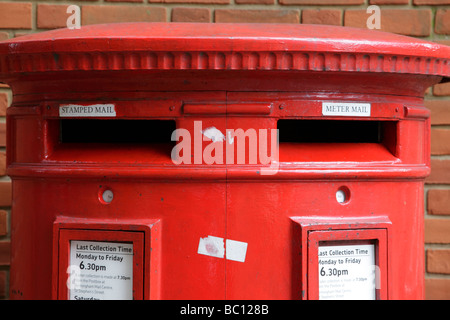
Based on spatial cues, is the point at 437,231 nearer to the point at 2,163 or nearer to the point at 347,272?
the point at 347,272

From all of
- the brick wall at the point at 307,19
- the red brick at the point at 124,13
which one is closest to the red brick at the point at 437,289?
the brick wall at the point at 307,19

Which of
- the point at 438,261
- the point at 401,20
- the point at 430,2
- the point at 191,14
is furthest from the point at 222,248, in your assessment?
the point at 430,2

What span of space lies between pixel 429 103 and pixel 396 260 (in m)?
1.11

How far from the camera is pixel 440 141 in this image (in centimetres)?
209

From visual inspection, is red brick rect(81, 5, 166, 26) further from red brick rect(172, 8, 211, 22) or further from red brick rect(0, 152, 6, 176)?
red brick rect(0, 152, 6, 176)

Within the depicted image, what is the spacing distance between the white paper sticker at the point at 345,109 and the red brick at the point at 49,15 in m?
1.41

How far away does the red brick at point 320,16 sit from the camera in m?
2.10

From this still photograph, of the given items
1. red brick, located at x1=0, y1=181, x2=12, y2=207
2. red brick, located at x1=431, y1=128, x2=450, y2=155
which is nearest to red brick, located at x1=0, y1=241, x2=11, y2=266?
red brick, located at x1=0, y1=181, x2=12, y2=207

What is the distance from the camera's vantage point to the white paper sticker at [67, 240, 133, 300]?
115 centimetres

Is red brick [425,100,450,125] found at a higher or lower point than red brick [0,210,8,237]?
higher

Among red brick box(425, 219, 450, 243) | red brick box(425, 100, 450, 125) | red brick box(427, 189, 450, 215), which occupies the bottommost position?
red brick box(425, 219, 450, 243)

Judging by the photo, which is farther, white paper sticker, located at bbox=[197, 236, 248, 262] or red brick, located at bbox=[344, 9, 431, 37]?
red brick, located at bbox=[344, 9, 431, 37]

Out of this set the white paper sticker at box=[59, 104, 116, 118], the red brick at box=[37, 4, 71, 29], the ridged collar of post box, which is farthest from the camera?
the red brick at box=[37, 4, 71, 29]

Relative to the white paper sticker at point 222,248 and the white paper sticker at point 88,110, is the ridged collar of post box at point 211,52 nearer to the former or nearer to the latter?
the white paper sticker at point 88,110
